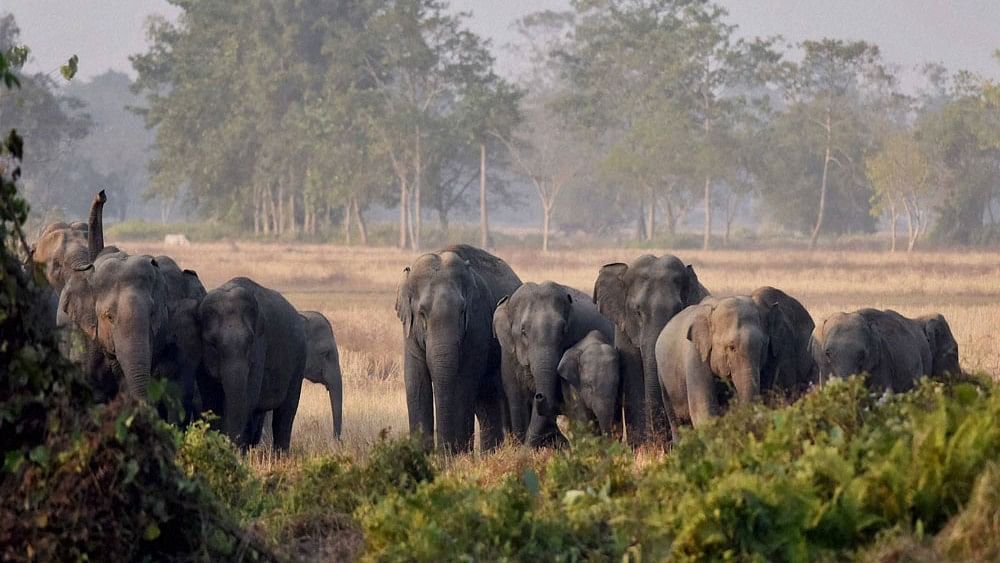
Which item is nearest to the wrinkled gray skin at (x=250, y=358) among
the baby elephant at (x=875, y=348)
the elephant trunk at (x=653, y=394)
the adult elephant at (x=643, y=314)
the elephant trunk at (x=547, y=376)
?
the elephant trunk at (x=547, y=376)

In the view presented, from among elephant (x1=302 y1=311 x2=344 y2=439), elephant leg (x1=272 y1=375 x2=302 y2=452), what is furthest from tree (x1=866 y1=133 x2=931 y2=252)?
elephant leg (x1=272 y1=375 x2=302 y2=452)

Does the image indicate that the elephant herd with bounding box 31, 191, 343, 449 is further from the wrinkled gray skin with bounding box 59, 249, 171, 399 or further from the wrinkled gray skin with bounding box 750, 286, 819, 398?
the wrinkled gray skin with bounding box 750, 286, 819, 398

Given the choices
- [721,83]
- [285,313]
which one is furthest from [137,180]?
[285,313]

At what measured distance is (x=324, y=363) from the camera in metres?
20.0

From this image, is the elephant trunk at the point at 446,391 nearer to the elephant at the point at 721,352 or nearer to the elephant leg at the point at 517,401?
the elephant leg at the point at 517,401

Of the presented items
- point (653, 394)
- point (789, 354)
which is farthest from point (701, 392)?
point (653, 394)

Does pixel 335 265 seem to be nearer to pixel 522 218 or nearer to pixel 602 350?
pixel 602 350

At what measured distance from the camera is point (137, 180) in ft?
518

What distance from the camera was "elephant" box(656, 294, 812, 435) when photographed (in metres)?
13.5

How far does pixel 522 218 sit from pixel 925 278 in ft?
461

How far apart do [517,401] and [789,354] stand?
2.73m

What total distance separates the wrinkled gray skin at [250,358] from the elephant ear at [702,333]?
392 cm

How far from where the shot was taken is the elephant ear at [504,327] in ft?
52.6

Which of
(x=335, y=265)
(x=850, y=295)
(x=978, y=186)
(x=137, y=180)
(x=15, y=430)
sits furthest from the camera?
(x=137, y=180)
